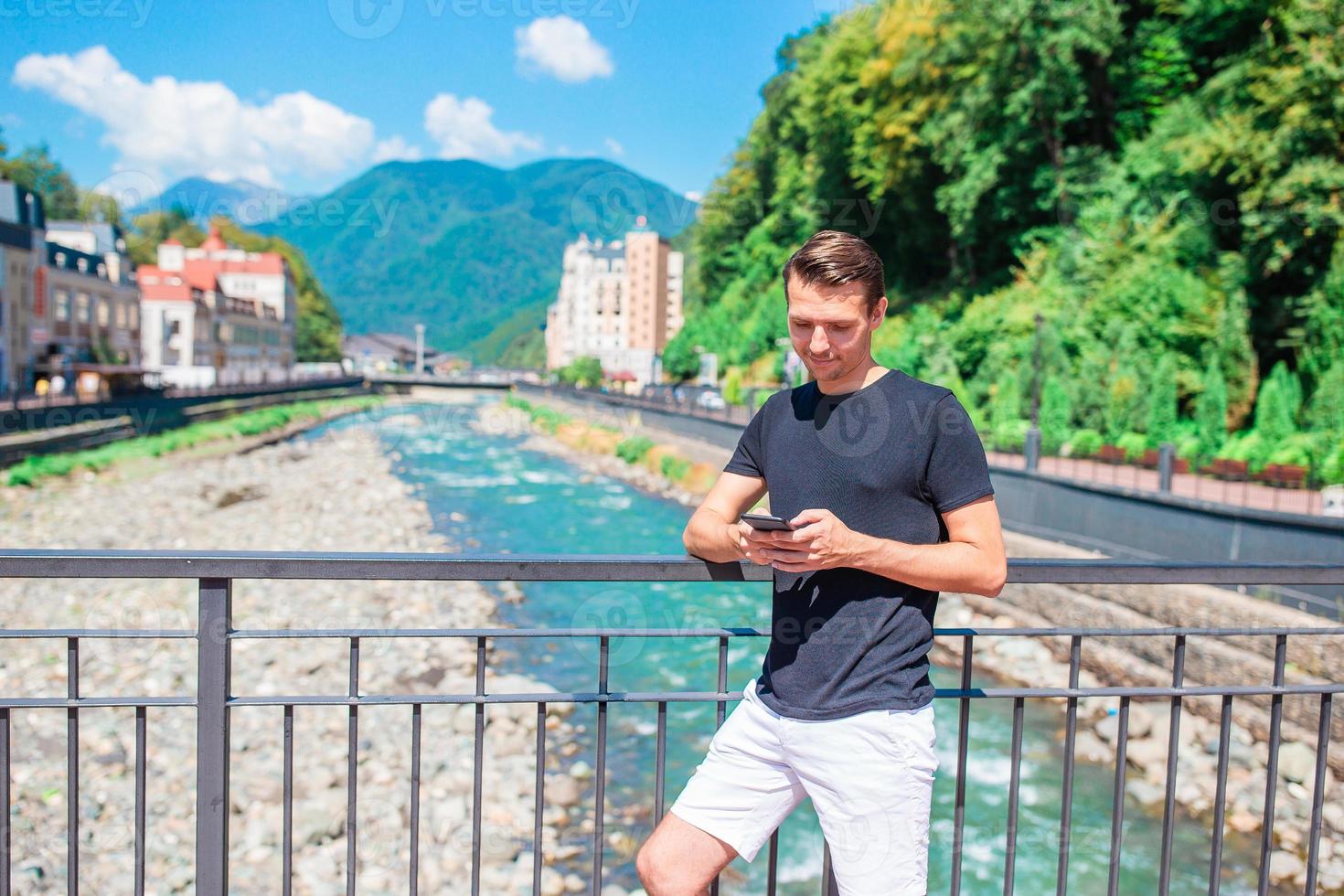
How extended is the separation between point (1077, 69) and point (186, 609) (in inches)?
1025

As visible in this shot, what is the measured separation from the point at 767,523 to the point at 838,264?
60 cm

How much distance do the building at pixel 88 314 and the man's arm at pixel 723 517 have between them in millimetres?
45814

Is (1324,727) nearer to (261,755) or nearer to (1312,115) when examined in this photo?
(261,755)

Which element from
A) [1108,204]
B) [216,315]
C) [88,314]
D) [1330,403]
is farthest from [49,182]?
[1330,403]

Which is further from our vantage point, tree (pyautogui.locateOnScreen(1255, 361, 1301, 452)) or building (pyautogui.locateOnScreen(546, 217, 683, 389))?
building (pyautogui.locateOnScreen(546, 217, 683, 389))

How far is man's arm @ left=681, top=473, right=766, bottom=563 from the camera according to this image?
2.47 m

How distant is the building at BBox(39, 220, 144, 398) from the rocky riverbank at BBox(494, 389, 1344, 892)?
3957 centimetres

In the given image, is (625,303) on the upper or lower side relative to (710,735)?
upper

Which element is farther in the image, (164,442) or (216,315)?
(216,315)

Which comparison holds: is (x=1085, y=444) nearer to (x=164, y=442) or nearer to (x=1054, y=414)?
(x=1054, y=414)

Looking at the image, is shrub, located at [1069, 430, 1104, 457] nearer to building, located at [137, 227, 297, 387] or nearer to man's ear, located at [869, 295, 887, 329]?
man's ear, located at [869, 295, 887, 329]

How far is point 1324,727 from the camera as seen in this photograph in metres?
3.11

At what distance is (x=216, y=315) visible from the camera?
73.0 meters

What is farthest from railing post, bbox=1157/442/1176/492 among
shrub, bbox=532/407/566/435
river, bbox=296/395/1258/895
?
shrub, bbox=532/407/566/435
